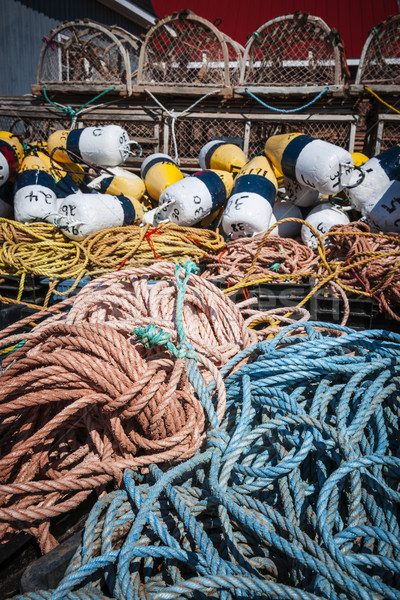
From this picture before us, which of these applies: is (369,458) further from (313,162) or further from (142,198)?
(142,198)

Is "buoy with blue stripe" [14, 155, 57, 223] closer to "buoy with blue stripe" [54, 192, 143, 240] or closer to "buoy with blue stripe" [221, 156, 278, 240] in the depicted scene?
"buoy with blue stripe" [54, 192, 143, 240]

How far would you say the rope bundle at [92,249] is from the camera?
8.79 ft

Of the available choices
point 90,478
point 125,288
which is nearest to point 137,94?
point 125,288

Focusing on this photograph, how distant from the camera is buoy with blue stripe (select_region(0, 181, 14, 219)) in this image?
3539mm

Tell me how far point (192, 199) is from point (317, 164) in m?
1.02

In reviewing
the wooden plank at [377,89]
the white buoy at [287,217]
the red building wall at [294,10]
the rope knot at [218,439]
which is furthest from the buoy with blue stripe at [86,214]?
the red building wall at [294,10]

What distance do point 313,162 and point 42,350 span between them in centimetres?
261

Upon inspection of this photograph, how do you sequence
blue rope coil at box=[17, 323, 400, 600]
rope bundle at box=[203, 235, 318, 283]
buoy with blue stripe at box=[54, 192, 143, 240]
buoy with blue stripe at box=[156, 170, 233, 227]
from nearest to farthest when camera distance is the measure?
blue rope coil at box=[17, 323, 400, 600], rope bundle at box=[203, 235, 318, 283], buoy with blue stripe at box=[54, 192, 143, 240], buoy with blue stripe at box=[156, 170, 233, 227]

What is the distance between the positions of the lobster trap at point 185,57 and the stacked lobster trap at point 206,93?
11 millimetres

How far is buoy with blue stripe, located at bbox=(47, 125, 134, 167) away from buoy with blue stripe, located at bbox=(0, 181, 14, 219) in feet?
1.73

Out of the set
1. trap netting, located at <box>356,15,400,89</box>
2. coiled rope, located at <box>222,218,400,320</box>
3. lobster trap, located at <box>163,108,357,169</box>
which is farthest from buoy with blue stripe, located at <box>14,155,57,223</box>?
trap netting, located at <box>356,15,400,89</box>

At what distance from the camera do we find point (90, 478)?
103 cm

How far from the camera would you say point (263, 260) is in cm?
267

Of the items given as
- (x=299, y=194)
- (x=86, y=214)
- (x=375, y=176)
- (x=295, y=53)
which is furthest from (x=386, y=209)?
(x=295, y=53)
